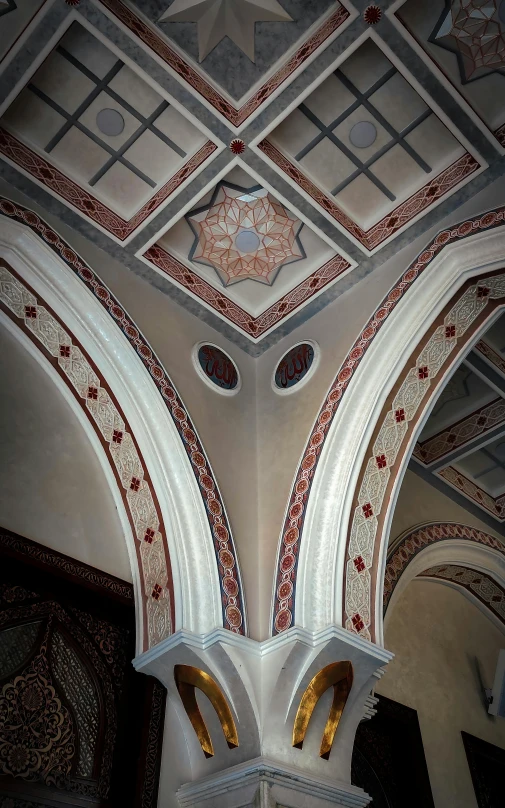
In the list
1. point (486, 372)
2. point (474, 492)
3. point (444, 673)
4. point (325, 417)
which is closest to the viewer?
point (325, 417)

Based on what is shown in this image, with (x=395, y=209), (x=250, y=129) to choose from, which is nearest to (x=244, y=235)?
(x=250, y=129)

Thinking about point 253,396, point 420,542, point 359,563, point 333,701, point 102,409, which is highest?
point 253,396

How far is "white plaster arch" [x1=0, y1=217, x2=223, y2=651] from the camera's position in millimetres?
4500

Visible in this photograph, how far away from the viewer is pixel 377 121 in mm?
4879

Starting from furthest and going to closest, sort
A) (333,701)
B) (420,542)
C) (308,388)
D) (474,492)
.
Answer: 1. (474,492)
2. (420,542)
3. (308,388)
4. (333,701)

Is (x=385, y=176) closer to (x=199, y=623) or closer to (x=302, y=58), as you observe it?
(x=302, y=58)

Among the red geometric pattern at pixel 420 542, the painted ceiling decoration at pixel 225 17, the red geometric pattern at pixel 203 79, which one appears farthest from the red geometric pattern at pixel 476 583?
the painted ceiling decoration at pixel 225 17

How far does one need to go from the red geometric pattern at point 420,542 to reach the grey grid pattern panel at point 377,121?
9.20ft

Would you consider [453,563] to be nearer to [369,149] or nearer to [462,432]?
[462,432]

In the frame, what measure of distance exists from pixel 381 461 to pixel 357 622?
110cm

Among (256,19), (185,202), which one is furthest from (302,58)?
(185,202)

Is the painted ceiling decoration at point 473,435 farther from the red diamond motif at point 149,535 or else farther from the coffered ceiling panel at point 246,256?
the red diamond motif at point 149,535

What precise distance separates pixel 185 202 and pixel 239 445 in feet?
5.88

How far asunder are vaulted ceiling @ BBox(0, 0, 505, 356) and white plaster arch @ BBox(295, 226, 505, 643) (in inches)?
20.3
